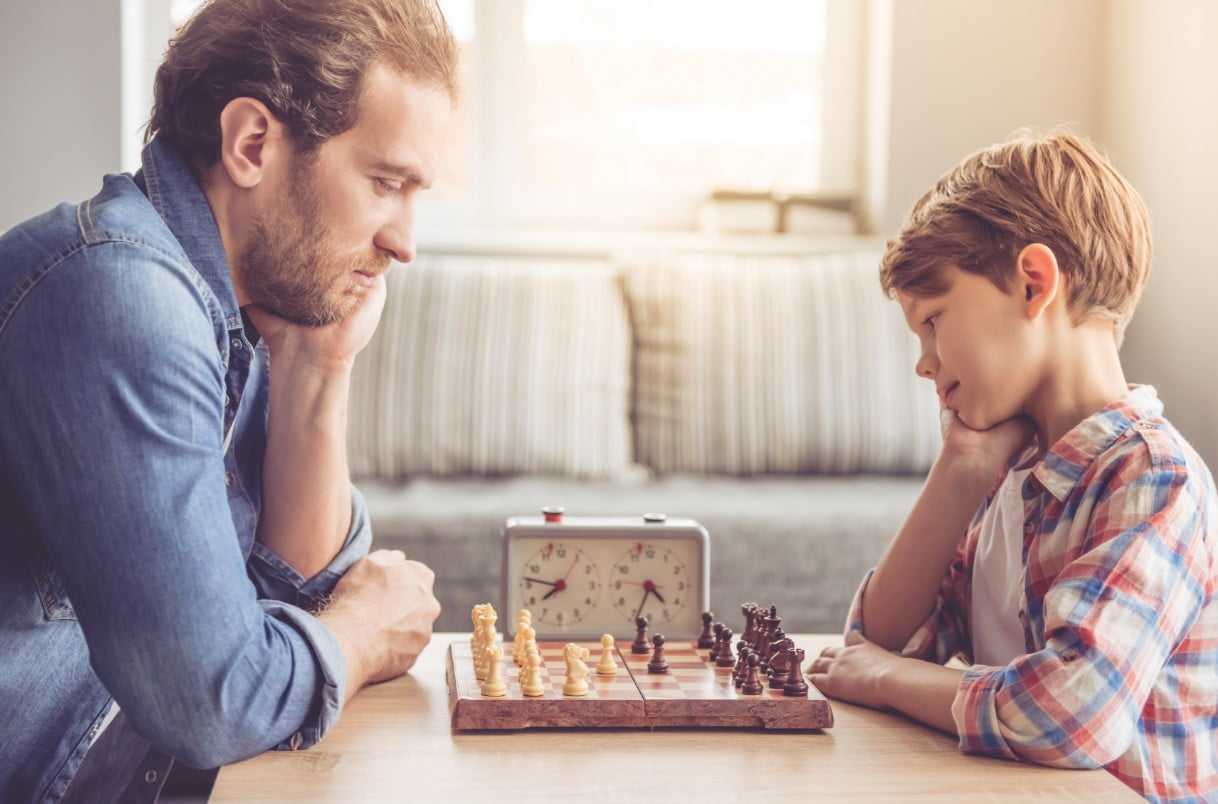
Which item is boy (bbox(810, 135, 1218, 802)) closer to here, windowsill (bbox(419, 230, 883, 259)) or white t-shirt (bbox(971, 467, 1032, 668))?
white t-shirt (bbox(971, 467, 1032, 668))

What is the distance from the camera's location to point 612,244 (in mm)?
3988

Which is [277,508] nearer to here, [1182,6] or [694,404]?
[694,404]

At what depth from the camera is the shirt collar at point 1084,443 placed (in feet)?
4.63

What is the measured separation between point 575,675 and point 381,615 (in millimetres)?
262

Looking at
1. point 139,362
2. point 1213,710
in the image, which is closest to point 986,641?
point 1213,710

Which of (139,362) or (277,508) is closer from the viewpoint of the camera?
(139,362)

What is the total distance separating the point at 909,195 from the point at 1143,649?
9.35 feet

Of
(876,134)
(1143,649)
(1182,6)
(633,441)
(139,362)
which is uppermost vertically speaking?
(1182,6)

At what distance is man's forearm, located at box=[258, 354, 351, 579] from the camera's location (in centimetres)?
154

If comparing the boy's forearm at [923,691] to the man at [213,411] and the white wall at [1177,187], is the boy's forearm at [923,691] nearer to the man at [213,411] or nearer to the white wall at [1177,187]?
the man at [213,411]

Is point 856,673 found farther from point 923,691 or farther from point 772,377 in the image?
point 772,377

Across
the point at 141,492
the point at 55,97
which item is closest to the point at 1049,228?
the point at 141,492

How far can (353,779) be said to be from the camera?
1119 millimetres

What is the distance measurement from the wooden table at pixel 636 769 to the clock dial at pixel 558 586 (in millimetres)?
344
